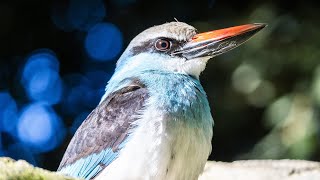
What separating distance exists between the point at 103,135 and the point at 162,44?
73 centimetres

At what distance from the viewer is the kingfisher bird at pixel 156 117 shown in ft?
11.3

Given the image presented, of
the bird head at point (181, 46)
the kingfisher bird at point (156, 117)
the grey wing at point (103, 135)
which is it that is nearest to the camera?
the kingfisher bird at point (156, 117)

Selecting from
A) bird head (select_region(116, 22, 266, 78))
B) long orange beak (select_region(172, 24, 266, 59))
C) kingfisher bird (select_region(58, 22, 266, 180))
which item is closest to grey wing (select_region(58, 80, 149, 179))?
kingfisher bird (select_region(58, 22, 266, 180))

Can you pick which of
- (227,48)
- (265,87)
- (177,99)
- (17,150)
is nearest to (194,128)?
(177,99)

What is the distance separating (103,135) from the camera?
3.66 metres

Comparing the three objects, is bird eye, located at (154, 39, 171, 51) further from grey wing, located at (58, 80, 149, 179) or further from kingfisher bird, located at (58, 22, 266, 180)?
grey wing, located at (58, 80, 149, 179)

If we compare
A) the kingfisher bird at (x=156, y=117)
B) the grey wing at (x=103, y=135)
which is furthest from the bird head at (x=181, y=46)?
the grey wing at (x=103, y=135)

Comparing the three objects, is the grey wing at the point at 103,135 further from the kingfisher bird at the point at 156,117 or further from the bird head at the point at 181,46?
the bird head at the point at 181,46

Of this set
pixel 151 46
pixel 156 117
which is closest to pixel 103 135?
pixel 156 117

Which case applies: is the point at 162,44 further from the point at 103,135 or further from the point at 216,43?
the point at 103,135

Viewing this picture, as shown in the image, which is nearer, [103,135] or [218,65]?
[103,135]

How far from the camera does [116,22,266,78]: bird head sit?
4.07 meters

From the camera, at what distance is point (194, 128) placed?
356 centimetres

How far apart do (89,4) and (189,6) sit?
1.35m
